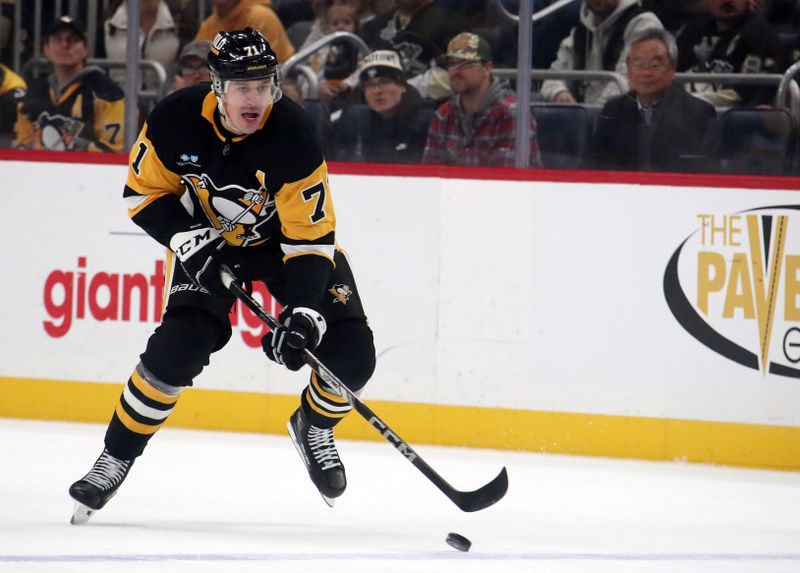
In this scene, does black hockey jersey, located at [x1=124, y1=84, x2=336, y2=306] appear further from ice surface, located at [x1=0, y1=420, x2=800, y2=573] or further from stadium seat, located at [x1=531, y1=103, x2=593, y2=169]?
stadium seat, located at [x1=531, y1=103, x2=593, y2=169]

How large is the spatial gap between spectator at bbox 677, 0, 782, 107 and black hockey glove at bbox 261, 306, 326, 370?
6.32 ft

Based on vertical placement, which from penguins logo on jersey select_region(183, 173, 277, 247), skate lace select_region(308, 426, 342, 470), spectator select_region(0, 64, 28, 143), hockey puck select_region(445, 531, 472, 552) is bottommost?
hockey puck select_region(445, 531, 472, 552)

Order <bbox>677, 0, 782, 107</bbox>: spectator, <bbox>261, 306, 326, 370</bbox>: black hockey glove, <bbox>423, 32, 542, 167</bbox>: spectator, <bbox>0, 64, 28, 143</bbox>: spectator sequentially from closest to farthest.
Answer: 1. <bbox>261, 306, 326, 370</bbox>: black hockey glove
2. <bbox>677, 0, 782, 107</bbox>: spectator
3. <bbox>423, 32, 542, 167</bbox>: spectator
4. <bbox>0, 64, 28, 143</bbox>: spectator

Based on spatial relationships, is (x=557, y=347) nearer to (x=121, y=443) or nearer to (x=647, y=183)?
(x=647, y=183)

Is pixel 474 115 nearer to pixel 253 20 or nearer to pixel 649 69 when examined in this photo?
pixel 649 69

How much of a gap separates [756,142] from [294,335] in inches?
83.2

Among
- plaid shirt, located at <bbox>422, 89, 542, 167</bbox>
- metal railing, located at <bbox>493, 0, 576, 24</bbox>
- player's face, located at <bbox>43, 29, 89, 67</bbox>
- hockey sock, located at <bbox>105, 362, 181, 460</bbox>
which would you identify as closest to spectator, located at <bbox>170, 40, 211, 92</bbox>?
player's face, located at <bbox>43, 29, 89, 67</bbox>

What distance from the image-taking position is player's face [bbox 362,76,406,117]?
5.21 m

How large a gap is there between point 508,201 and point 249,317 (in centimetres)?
102

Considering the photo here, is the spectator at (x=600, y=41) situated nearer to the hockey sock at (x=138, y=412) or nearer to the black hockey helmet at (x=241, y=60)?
the black hockey helmet at (x=241, y=60)

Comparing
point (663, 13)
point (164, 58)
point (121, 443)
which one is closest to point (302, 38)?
point (164, 58)

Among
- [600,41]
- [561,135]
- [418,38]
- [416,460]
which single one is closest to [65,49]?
[418,38]

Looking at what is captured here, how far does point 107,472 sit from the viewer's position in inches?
140

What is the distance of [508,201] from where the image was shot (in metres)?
5.07
